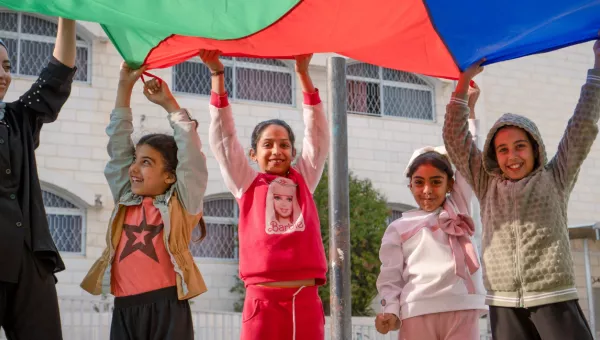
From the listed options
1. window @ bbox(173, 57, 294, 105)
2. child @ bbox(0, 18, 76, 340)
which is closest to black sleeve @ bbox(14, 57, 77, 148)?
child @ bbox(0, 18, 76, 340)

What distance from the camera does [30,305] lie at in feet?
10.0

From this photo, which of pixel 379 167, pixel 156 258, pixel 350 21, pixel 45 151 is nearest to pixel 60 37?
pixel 156 258

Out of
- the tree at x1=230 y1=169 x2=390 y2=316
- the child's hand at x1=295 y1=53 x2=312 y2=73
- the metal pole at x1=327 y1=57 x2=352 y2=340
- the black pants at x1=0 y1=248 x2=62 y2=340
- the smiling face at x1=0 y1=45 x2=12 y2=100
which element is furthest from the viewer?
the tree at x1=230 y1=169 x2=390 y2=316

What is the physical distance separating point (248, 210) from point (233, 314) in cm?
622

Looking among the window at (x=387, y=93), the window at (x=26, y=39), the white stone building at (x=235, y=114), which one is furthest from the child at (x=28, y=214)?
the window at (x=387, y=93)

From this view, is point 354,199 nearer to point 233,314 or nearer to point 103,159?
point 233,314

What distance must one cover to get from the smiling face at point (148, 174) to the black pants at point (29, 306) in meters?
0.71

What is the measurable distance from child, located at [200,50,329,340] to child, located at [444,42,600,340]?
28.4 inches

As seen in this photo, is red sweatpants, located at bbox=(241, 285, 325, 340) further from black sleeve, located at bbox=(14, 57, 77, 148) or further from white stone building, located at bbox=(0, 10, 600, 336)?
white stone building, located at bbox=(0, 10, 600, 336)

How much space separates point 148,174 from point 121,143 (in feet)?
0.68

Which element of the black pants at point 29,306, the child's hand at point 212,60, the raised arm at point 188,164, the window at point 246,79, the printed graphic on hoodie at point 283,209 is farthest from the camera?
the window at point 246,79

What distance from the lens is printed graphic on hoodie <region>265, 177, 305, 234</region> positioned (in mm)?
3783

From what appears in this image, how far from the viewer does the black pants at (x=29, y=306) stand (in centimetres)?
305

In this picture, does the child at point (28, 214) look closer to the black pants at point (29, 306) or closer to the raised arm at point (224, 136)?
the black pants at point (29, 306)
